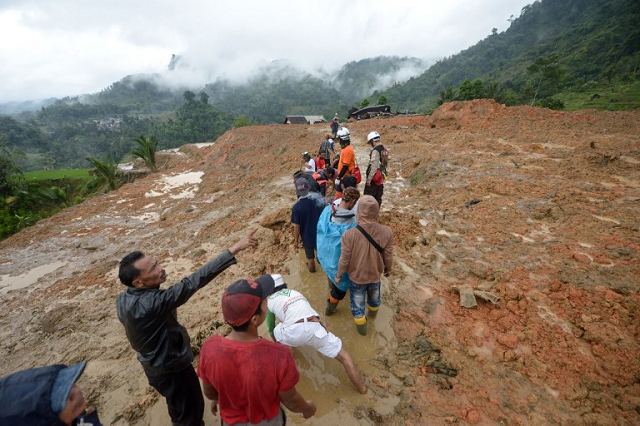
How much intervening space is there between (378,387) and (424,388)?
1.45ft

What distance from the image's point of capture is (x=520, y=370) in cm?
259

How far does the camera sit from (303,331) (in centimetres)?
235

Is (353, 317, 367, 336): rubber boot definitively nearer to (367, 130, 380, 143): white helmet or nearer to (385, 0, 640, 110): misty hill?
(367, 130, 380, 143): white helmet

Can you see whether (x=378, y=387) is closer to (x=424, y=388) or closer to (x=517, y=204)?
(x=424, y=388)

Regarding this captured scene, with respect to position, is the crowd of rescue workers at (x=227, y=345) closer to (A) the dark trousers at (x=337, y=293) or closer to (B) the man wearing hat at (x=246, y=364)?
(B) the man wearing hat at (x=246, y=364)

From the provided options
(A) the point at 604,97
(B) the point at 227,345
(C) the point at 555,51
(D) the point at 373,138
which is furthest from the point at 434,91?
(B) the point at 227,345

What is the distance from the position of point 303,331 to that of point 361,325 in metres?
1.11

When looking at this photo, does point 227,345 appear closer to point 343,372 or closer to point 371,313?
point 343,372

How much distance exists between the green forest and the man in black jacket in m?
18.9

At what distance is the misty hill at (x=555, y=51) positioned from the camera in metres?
41.3

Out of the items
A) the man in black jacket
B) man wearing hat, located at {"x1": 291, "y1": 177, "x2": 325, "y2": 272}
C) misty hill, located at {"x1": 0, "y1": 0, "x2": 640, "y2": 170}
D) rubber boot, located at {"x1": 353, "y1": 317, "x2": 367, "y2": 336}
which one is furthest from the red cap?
misty hill, located at {"x1": 0, "y1": 0, "x2": 640, "y2": 170}

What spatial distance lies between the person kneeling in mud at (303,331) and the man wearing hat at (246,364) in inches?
27.8

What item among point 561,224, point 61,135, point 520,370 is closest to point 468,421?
point 520,370

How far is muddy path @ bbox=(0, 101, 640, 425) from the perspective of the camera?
248 centimetres
